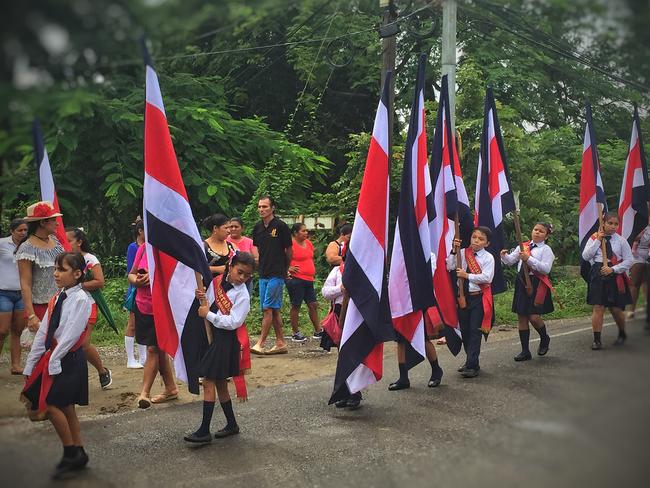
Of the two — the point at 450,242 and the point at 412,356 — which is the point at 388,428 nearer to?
the point at 412,356

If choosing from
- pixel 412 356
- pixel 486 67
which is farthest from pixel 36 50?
pixel 486 67

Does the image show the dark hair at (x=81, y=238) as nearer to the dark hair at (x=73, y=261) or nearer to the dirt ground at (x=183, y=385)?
the dirt ground at (x=183, y=385)

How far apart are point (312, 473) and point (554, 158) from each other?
3.84 metres

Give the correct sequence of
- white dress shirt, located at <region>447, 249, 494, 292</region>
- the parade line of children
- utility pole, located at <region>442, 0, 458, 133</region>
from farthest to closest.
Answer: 1. utility pole, located at <region>442, 0, 458, 133</region>
2. white dress shirt, located at <region>447, 249, 494, 292</region>
3. the parade line of children

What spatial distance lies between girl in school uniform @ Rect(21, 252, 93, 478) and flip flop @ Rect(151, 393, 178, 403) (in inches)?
72.5

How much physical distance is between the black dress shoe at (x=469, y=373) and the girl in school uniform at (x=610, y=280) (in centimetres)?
244

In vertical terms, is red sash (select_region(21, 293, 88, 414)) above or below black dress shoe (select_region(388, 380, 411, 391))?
above

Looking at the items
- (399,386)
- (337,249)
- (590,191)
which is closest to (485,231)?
(337,249)

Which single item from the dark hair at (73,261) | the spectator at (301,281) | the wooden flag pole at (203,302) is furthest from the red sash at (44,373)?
the spectator at (301,281)

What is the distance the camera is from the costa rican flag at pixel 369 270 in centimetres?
538

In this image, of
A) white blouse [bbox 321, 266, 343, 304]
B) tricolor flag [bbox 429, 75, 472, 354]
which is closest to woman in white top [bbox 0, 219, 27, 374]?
white blouse [bbox 321, 266, 343, 304]

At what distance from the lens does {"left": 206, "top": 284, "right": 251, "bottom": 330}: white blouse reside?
16.3 ft

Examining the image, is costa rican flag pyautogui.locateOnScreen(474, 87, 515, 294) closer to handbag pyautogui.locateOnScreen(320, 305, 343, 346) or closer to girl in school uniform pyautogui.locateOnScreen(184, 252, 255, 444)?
handbag pyautogui.locateOnScreen(320, 305, 343, 346)

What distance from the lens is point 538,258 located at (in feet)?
24.2
